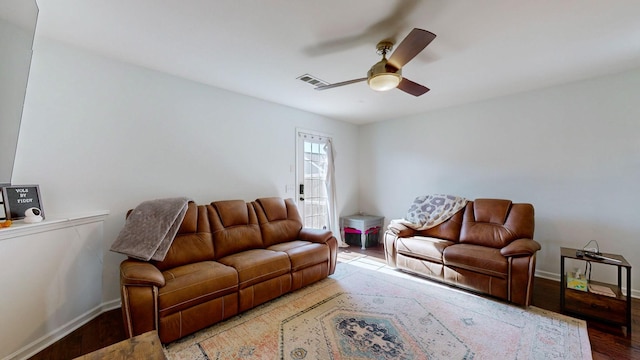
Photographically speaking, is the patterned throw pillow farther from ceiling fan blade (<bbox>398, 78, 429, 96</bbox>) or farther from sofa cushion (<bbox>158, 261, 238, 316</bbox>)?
sofa cushion (<bbox>158, 261, 238, 316</bbox>)

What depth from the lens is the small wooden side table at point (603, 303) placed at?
2.19 meters

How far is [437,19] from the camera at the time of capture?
1911mm

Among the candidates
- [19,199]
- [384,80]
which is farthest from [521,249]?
[19,199]

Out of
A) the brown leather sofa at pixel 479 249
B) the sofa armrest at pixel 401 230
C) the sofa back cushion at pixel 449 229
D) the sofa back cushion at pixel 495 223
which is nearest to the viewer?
the brown leather sofa at pixel 479 249

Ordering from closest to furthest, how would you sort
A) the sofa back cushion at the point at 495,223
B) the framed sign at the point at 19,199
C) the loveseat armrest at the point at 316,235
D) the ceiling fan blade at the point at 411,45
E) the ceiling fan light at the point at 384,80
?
the ceiling fan blade at the point at 411,45, the framed sign at the point at 19,199, the ceiling fan light at the point at 384,80, the sofa back cushion at the point at 495,223, the loveseat armrest at the point at 316,235

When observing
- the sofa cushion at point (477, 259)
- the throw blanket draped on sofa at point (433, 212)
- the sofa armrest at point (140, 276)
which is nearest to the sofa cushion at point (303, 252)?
the throw blanket draped on sofa at point (433, 212)

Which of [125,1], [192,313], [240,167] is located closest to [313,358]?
[192,313]

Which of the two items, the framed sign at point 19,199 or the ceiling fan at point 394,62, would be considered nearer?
the ceiling fan at point 394,62

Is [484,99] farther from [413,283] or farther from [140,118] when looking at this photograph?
[140,118]

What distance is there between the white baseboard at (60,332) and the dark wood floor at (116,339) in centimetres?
4

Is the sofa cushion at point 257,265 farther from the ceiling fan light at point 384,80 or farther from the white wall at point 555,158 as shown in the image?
the white wall at point 555,158

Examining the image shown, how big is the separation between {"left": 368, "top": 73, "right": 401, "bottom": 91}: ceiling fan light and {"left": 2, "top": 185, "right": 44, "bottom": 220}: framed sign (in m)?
3.10

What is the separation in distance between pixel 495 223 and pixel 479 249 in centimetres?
54

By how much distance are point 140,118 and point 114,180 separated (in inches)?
28.6
